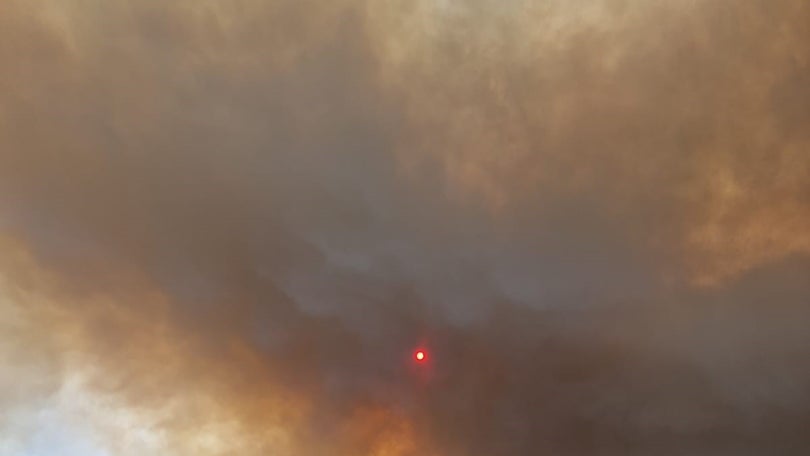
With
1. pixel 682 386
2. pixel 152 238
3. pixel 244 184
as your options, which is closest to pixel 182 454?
pixel 152 238

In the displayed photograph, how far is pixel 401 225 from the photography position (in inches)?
414

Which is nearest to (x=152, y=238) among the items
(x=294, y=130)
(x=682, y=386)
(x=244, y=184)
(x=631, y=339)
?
(x=244, y=184)

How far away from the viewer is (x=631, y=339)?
12453mm

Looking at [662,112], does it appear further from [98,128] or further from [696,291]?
[98,128]

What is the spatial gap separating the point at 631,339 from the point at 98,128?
9.60 metres

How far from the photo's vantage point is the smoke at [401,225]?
852 cm

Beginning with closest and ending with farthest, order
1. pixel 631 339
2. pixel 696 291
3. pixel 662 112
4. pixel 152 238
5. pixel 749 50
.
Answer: pixel 749 50
pixel 662 112
pixel 152 238
pixel 696 291
pixel 631 339

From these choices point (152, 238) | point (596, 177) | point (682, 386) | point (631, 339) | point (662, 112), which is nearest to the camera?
point (662, 112)

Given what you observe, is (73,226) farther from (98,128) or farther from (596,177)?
(596,177)

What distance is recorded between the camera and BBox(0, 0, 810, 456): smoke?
8.52 m

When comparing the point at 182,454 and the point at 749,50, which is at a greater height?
the point at 749,50

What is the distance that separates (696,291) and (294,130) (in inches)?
286

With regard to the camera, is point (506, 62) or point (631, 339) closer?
point (506, 62)

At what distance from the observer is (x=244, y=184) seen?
32.8ft
